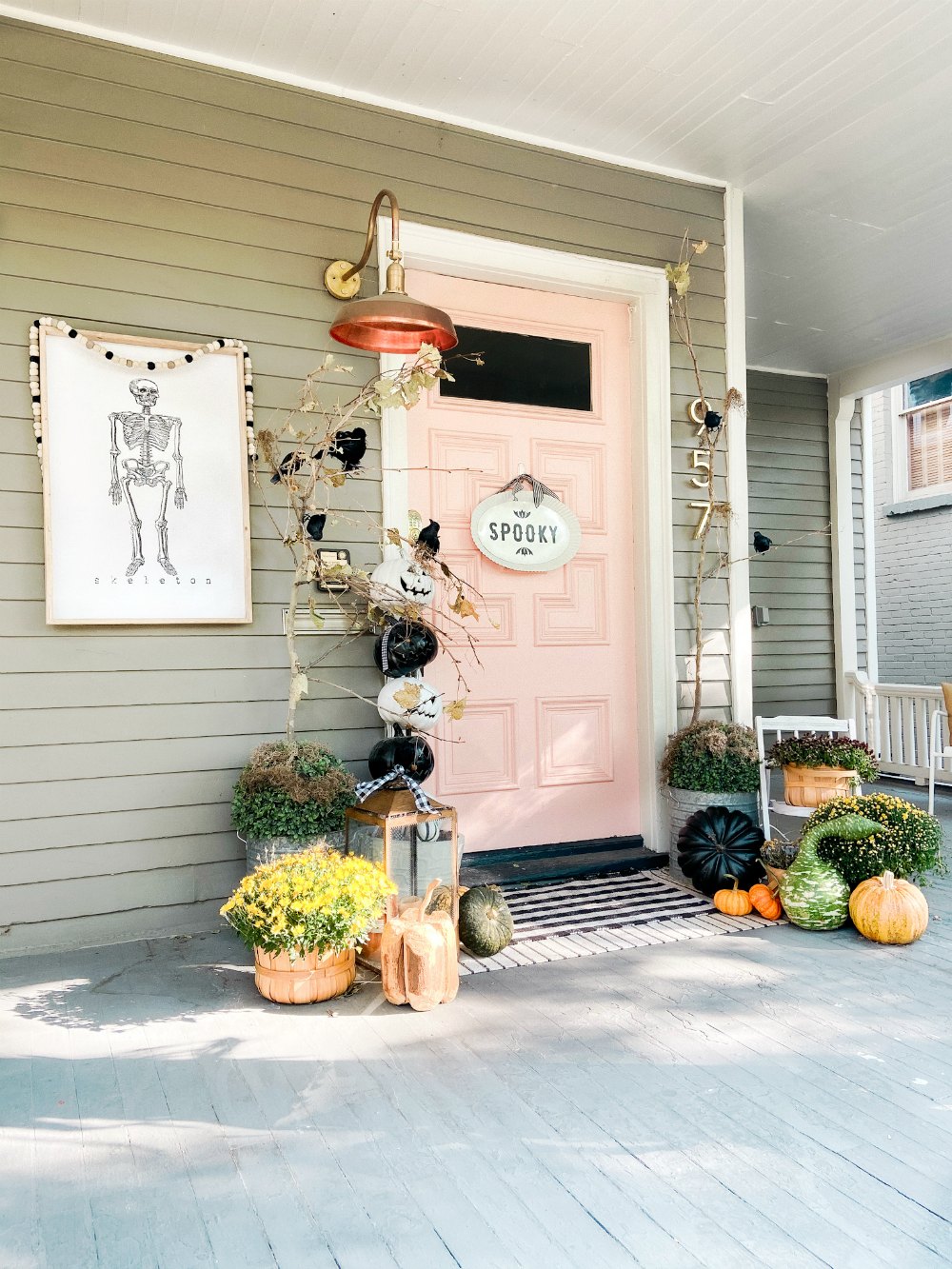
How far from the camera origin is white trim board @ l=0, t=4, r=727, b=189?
10.2 ft

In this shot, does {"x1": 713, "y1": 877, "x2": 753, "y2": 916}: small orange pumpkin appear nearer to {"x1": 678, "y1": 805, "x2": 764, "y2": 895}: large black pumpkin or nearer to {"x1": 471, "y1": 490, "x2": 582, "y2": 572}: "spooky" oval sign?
{"x1": 678, "y1": 805, "x2": 764, "y2": 895}: large black pumpkin

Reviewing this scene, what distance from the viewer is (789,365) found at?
6.66 meters

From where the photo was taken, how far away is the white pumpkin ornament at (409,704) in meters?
3.17

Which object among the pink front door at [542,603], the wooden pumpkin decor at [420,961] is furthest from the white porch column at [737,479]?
the wooden pumpkin decor at [420,961]

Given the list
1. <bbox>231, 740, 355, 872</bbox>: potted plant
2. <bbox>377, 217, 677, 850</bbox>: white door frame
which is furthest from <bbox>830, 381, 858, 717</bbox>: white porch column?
<bbox>231, 740, 355, 872</bbox>: potted plant

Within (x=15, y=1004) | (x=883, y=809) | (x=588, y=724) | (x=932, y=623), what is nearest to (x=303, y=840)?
(x=15, y=1004)

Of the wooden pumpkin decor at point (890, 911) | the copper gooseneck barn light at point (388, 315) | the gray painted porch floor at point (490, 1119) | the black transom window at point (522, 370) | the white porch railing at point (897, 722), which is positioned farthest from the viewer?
the white porch railing at point (897, 722)

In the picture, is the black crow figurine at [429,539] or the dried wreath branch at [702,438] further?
the dried wreath branch at [702,438]

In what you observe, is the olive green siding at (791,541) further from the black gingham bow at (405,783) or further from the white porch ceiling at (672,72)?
the black gingham bow at (405,783)

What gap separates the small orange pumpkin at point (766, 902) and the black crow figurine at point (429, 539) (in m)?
1.66

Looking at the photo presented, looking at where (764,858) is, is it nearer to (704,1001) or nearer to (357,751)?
(704,1001)

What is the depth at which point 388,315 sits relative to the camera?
279 cm

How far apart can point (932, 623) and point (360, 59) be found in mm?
6329

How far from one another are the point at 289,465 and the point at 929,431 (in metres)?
6.36
